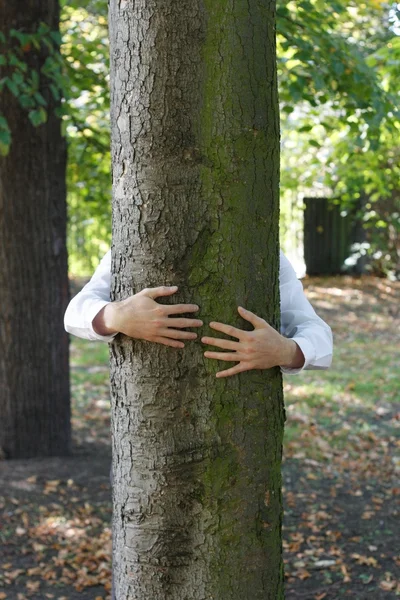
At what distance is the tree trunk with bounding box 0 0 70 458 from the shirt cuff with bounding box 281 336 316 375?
3.76 meters

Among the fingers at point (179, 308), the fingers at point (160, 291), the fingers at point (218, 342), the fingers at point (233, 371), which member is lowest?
the fingers at point (233, 371)

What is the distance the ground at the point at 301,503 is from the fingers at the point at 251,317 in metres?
2.42

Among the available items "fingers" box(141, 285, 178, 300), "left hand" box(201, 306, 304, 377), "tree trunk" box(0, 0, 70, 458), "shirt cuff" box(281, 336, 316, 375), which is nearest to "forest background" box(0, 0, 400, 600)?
"tree trunk" box(0, 0, 70, 458)

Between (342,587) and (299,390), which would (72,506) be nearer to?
(342,587)

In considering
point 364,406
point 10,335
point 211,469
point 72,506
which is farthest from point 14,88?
point 364,406

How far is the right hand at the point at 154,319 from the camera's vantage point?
2.08 metres

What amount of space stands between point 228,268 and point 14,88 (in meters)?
2.97

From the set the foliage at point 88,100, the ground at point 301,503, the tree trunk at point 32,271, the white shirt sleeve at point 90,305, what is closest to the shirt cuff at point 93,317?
the white shirt sleeve at point 90,305

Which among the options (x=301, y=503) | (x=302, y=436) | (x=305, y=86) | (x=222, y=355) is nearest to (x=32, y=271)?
(x=305, y=86)

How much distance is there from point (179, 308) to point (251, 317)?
0.68 ft

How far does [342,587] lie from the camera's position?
4.12m

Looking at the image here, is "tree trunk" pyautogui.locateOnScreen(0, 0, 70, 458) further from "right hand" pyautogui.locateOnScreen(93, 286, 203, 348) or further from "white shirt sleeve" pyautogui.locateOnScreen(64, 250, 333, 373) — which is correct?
"right hand" pyautogui.locateOnScreen(93, 286, 203, 348)

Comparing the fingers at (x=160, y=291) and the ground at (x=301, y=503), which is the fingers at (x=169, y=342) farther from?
the ground at (x=301, y=503)

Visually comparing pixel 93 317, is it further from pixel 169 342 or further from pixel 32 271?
pixel 32 271
